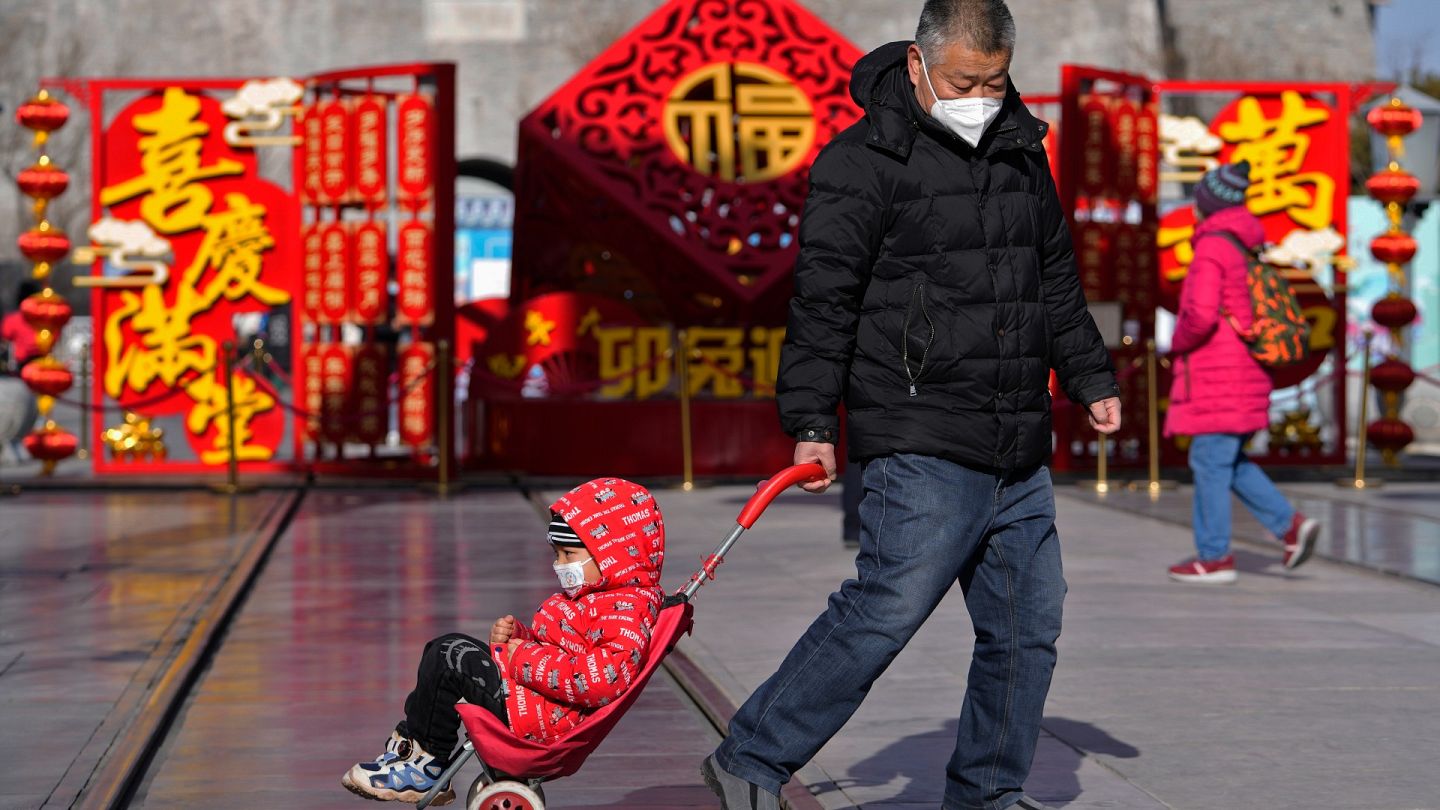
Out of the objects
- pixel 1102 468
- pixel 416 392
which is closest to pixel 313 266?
pixel 416 392

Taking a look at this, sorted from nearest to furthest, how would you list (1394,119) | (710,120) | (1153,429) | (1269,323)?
1. (1269,323)
2. (1153,429)
3. (710,120)
4. (1394,119)

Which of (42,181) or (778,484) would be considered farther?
(42,181)

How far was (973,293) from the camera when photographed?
5008 mm

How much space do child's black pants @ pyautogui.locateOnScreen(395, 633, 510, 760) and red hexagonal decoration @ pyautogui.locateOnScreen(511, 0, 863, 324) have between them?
40.1 feet

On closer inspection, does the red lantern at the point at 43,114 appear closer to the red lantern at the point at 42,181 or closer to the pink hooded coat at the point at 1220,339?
the red lantern at the point at 42,181

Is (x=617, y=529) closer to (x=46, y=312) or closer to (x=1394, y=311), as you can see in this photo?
(x=46, y=312)

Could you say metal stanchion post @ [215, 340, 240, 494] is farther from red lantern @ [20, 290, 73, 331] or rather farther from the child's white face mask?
the child's white face mask

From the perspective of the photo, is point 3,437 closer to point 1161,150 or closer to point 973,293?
point 1161,150

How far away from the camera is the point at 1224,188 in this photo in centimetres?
1037

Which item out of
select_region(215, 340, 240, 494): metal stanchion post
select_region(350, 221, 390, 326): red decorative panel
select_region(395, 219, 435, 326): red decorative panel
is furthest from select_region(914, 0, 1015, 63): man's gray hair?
select_region(350, 221, 390, 326): red decorative panel

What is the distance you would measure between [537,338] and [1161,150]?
16.8 ft

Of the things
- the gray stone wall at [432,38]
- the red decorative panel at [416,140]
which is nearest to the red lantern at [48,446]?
the red decorative panel at [416,140]

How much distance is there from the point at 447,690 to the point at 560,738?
0.34 meters

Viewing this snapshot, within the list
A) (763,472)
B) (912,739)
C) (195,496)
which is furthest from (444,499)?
(912,739)
